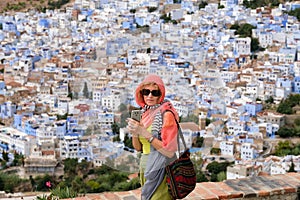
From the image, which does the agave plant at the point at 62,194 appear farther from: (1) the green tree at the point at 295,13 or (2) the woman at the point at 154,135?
(1) the green tree at the point at 295,13

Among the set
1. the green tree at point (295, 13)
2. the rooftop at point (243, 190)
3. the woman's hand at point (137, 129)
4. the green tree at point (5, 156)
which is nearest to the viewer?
the woman's hand at point (137, 129)

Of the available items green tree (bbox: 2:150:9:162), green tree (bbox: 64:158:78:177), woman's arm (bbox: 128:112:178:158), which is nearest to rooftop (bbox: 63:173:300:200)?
woman's arm (bbox: 128:112:178:158)

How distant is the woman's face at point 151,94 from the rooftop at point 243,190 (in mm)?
795

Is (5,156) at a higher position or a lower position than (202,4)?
lower

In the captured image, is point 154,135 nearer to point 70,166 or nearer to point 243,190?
point 243,190

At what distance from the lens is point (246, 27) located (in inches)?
1180

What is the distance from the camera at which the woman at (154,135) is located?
192 centimetres

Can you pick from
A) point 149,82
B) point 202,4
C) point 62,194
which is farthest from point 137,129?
point 202,4

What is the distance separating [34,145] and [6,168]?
157 cm

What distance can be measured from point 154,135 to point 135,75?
95 centimetres

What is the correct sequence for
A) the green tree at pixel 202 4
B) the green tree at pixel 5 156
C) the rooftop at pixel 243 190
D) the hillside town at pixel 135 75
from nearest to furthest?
the rooftop at pixel 243 190
the hillside town at pixel 135 75
the green tree at pixel 5 156
the green tree at pixel 202 4

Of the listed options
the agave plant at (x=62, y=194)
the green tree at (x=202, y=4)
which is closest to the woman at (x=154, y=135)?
the agave plant at (x=62, y=194)

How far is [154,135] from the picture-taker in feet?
6.32

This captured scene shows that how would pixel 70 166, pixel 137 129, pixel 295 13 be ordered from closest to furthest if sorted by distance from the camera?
pixel 137 129
pixel 70 166
pixel 295 13
